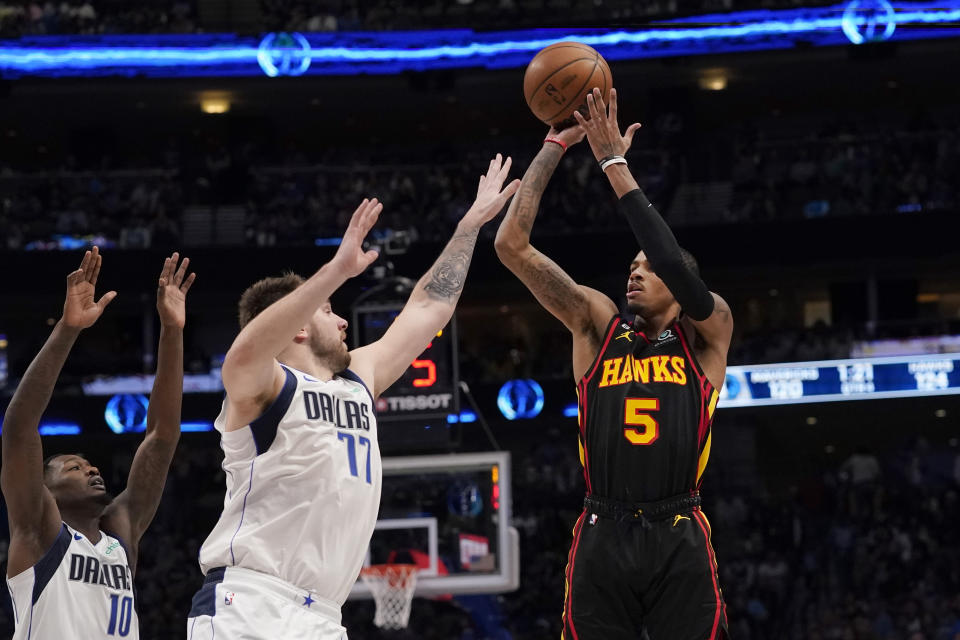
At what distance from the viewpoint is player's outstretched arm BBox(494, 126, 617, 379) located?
502cm

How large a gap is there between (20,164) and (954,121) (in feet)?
63.3

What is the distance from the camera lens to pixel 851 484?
1862 cm

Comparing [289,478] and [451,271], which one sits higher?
[451,271]

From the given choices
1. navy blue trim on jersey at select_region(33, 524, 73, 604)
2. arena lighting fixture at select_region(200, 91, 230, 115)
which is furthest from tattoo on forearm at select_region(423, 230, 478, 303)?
arena lighting fixture at select_region(200, 91, 230, 115)

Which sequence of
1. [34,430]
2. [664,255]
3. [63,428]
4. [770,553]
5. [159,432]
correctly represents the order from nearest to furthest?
[664,255]
[34,430]
[159,432]
[770,553]
[63,428]

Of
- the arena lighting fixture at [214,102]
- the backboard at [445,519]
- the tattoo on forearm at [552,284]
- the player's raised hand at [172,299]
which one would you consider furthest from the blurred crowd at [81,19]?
the tattoo on forearm at [552,284]

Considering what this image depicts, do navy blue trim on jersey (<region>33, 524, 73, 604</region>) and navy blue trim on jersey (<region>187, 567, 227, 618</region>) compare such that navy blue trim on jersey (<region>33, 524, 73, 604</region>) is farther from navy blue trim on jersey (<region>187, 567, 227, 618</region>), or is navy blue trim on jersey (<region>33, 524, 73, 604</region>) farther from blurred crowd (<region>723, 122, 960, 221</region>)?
blurred crowd (<region>723, 122, 960, 221</region>)

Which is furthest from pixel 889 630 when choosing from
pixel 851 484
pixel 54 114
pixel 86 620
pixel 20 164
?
pixel 20 164

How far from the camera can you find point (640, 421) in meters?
4.71

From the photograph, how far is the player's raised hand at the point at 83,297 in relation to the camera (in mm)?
4691

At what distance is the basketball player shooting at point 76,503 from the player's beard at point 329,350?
0.95 m

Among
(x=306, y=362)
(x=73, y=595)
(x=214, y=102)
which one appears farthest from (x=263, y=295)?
(x=214, y=102)

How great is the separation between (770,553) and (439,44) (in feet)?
32.2

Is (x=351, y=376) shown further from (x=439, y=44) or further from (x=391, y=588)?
(x=439, y=44)
